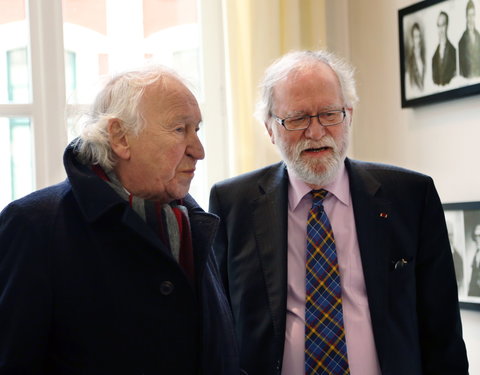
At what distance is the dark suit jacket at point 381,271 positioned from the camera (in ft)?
6.16

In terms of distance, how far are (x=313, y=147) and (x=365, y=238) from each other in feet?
0.98

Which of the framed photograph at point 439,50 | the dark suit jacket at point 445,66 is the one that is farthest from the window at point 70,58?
the dark suit jacket at point 445,66

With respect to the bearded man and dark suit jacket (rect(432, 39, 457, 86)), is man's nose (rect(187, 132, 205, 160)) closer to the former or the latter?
the bearded man

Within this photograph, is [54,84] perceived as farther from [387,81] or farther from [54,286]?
[54,286]

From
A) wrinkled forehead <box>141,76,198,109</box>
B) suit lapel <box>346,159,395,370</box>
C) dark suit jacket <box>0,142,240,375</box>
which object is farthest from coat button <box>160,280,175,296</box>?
suit lapel <box>346,159,395,370</box>

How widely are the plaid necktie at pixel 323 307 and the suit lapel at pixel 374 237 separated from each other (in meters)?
0.09

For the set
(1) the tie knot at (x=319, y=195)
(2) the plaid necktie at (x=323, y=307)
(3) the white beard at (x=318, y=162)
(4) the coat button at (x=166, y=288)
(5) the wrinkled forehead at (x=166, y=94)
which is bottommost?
(2) the plaid necktie at (x=323, y=307)

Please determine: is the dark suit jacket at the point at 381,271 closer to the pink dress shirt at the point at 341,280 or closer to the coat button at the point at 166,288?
the pink dress shirt at the point at 341,280

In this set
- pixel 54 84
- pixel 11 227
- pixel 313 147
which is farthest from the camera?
pixel 54 84

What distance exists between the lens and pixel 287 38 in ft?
10.5

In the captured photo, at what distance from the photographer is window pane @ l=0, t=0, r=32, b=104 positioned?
2895mm

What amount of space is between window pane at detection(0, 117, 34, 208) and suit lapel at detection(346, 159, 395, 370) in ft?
4.83

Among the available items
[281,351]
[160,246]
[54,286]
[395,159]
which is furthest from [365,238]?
[395,159]

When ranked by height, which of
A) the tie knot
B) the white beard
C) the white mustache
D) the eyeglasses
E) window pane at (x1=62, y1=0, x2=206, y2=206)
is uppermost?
window pane at (x1=62, y1=0, x2=206, y2=206)
